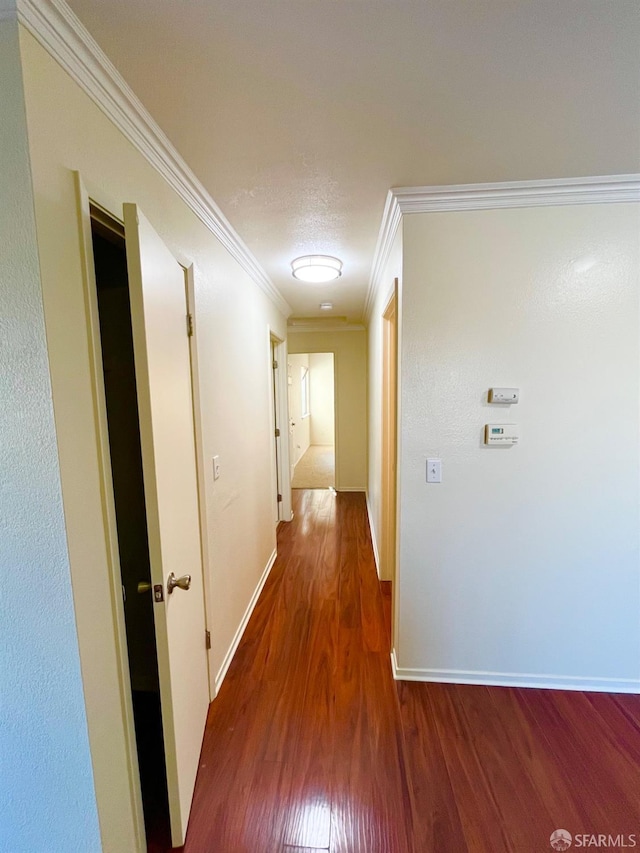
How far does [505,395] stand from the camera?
5.17ft

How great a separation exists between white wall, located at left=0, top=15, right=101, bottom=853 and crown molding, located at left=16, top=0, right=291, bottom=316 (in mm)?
74

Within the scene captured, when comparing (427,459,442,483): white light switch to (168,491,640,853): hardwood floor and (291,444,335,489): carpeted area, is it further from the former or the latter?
(291,444,335,489): carpeted area

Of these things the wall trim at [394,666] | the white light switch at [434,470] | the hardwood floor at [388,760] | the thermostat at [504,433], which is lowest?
the hardwood floor at [388,760]

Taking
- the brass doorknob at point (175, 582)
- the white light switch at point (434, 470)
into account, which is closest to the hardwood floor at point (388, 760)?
the brass doorknob at point (175, 582)

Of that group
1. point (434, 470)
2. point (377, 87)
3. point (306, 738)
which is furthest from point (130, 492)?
point (377, 87)

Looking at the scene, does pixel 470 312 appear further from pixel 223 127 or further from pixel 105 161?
pixel 105 161

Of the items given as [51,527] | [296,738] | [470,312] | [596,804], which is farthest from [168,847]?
[470,312]

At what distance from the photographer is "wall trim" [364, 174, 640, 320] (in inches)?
57.1

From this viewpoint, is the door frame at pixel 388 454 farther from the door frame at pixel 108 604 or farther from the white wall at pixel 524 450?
the door frame at pixel 108 604

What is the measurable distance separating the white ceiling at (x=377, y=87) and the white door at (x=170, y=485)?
419mm

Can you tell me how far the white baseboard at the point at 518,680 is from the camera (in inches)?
66.4

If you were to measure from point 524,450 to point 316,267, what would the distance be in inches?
67.6

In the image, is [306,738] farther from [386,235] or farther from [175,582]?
[386,235]

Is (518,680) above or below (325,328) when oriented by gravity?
below
